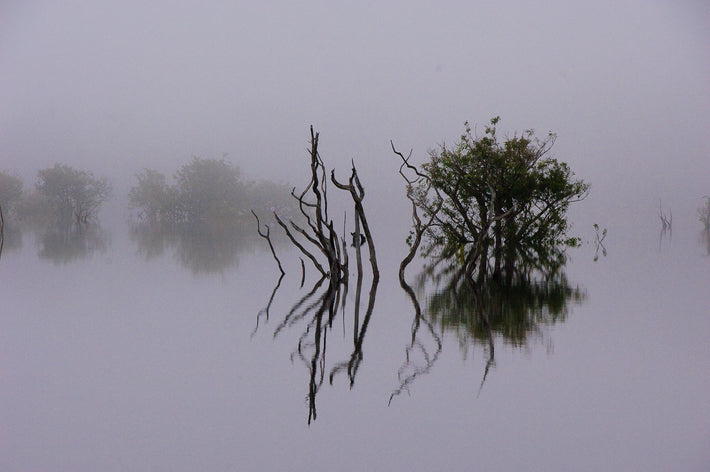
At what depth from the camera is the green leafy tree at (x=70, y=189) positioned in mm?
84562

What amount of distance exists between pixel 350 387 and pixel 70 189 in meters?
88.6

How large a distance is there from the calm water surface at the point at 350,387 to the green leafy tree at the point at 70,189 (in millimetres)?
79953

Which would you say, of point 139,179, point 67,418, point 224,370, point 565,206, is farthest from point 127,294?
point 139,179

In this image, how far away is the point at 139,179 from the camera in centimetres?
9425

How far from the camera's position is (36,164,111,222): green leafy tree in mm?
84562

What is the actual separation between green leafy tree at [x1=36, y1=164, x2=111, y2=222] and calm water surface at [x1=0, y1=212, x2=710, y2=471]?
79953mm

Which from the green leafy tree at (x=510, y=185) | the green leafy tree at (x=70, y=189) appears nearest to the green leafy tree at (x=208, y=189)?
the green leafy tree at (x=70, y=189)

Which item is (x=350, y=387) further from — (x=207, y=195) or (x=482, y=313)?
(x=207, y=195)

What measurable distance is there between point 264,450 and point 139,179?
95.3 metres

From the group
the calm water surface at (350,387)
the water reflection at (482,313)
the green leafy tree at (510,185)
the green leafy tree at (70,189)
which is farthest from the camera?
the green leafy tree at (70,189)

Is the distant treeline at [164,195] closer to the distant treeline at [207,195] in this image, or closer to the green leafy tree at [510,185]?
the distant treeline at [207,195]

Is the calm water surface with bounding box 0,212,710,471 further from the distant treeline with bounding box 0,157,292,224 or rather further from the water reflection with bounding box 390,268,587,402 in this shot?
the distant treeline with bounding box 0,157,292,224

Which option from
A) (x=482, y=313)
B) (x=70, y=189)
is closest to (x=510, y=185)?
(x=482, y=313)

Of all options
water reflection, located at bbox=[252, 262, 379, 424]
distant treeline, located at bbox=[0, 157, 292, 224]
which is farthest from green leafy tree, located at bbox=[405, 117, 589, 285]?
distant treeline, located at bbox=[0, 157, 292, 224]
